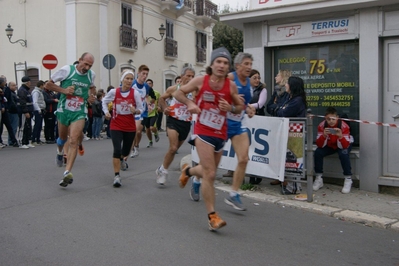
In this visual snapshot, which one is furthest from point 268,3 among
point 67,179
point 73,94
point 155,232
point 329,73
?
point 155,232

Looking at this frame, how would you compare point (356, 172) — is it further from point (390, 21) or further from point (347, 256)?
point (347, 256)

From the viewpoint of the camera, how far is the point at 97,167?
32.5 ft

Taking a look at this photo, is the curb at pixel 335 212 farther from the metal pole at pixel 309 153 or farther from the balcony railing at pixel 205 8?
the balcony railing at pixel 205 8

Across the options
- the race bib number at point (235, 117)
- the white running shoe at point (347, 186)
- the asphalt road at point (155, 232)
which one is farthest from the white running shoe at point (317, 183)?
the race bib number at point (235, 117)

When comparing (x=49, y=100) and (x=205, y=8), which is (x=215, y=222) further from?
(x=205, y=8)

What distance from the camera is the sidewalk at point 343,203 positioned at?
6457 millimetres

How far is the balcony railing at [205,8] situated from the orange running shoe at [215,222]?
95.8ft

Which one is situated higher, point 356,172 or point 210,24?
point 210,24

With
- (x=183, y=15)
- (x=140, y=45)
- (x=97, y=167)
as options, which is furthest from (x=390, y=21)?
(x=183, y=15)

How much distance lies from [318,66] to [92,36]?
1682cm

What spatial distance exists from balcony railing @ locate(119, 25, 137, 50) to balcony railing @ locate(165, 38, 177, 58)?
11.4 feet

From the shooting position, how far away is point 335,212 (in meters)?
6.70

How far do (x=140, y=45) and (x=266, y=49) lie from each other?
19.2 m

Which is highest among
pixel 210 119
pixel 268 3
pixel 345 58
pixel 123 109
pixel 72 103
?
pixel 268 3
